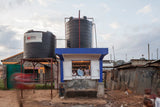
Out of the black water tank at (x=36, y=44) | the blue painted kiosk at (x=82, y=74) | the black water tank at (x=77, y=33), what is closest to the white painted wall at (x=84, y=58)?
the blue painted kiosk at (x=82, y=74)

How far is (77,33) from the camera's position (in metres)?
13.2

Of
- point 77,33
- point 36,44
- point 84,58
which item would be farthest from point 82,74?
point 36,44

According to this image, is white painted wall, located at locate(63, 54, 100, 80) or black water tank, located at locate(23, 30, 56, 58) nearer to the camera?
white painted wall, located at locate(63, 54, 100, 80)

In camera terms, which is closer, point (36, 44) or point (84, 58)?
point (84, 58)

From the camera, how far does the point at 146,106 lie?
13.7 ft

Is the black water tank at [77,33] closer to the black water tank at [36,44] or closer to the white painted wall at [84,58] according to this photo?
the white painted wall at [84,58]

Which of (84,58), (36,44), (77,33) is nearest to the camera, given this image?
(84,58)

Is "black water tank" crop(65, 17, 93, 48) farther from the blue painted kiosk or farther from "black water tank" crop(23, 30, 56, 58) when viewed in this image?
"black water tank" crop(23, 30, 56, 58)

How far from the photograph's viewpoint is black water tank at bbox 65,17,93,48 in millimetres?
13218

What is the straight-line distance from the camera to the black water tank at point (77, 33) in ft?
43.4

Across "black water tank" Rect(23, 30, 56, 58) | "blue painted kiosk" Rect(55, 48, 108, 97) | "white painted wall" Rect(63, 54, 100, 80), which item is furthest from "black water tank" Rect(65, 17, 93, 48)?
"black water tank" Rect(23, 30, 56, 58)

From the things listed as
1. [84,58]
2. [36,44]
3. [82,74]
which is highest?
[36,44]

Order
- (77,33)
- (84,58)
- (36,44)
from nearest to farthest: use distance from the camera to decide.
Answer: (84,58) < (36,44) < (77,33)

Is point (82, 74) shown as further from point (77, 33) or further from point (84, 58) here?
point (77, 33)
